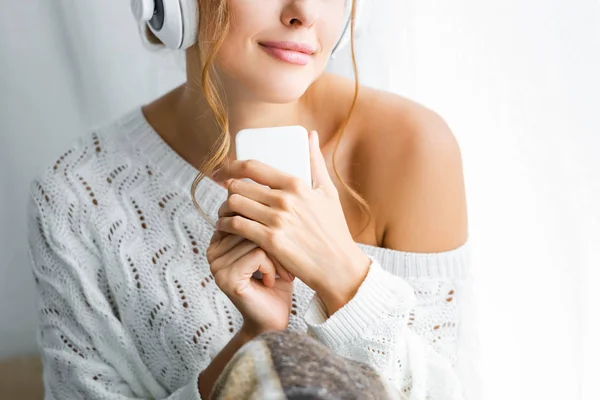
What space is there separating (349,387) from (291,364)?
44 mm

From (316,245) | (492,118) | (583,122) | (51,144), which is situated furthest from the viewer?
(51,144)

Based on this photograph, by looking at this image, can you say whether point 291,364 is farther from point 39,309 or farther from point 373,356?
point 39,309

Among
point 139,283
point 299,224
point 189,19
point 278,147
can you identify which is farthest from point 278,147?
point 139,283

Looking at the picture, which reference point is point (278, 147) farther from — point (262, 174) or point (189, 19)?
point (189, 19)

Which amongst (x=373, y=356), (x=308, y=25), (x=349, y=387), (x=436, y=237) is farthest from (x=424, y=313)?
(x=349, y=387)

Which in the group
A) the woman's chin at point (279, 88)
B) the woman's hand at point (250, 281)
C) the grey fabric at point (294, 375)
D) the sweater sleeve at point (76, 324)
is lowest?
the sweater sleeve at point (76, 324)

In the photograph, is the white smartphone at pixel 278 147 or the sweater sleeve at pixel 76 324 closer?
the white smartphone at pixel 278 147

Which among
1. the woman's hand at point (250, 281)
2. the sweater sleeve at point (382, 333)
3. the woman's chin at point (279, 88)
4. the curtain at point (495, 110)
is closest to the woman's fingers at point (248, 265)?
the woman's hand at point (250, 281)

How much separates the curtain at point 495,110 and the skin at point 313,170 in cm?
13

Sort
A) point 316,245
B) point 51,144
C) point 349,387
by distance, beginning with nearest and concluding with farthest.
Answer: point 349,387
point 316,245
point 51,144

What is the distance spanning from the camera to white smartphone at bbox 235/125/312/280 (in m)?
0.87

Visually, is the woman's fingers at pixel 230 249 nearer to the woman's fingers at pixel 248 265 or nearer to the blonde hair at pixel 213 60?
the woman's fingers at pixel 248 265

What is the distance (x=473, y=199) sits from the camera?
4.34 feet

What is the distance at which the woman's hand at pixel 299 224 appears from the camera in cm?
84
